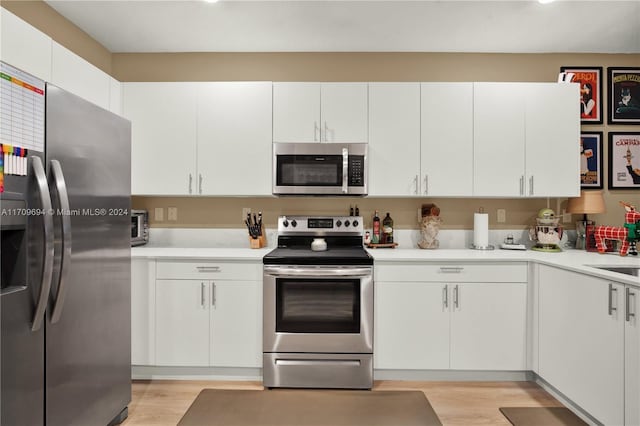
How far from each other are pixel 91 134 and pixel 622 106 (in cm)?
404

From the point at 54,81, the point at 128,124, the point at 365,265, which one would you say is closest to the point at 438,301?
the point at 365,265

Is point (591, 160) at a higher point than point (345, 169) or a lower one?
higher

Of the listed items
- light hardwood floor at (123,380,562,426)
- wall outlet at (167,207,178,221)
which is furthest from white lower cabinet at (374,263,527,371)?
wall outlet at (167,207,178,221)

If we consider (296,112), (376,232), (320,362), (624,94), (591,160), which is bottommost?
(320,362)

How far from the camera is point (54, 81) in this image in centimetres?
217

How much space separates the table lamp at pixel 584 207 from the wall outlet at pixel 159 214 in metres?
3.53

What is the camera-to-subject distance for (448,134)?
9.62ft

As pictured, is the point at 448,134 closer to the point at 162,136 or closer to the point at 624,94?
the point at 624,94

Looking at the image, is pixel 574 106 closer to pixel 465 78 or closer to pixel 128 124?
pixel 465 78

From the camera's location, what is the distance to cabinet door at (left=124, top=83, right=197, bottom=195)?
9.70ft

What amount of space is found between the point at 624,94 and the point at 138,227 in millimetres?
Answer: 4309

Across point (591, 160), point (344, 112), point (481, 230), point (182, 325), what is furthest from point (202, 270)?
point (591, 160)

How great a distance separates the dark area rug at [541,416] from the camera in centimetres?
214

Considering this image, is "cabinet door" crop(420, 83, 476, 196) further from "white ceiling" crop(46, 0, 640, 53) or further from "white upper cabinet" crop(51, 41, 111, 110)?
"white upper cabinet" crop(51, 41, 111, 110)
